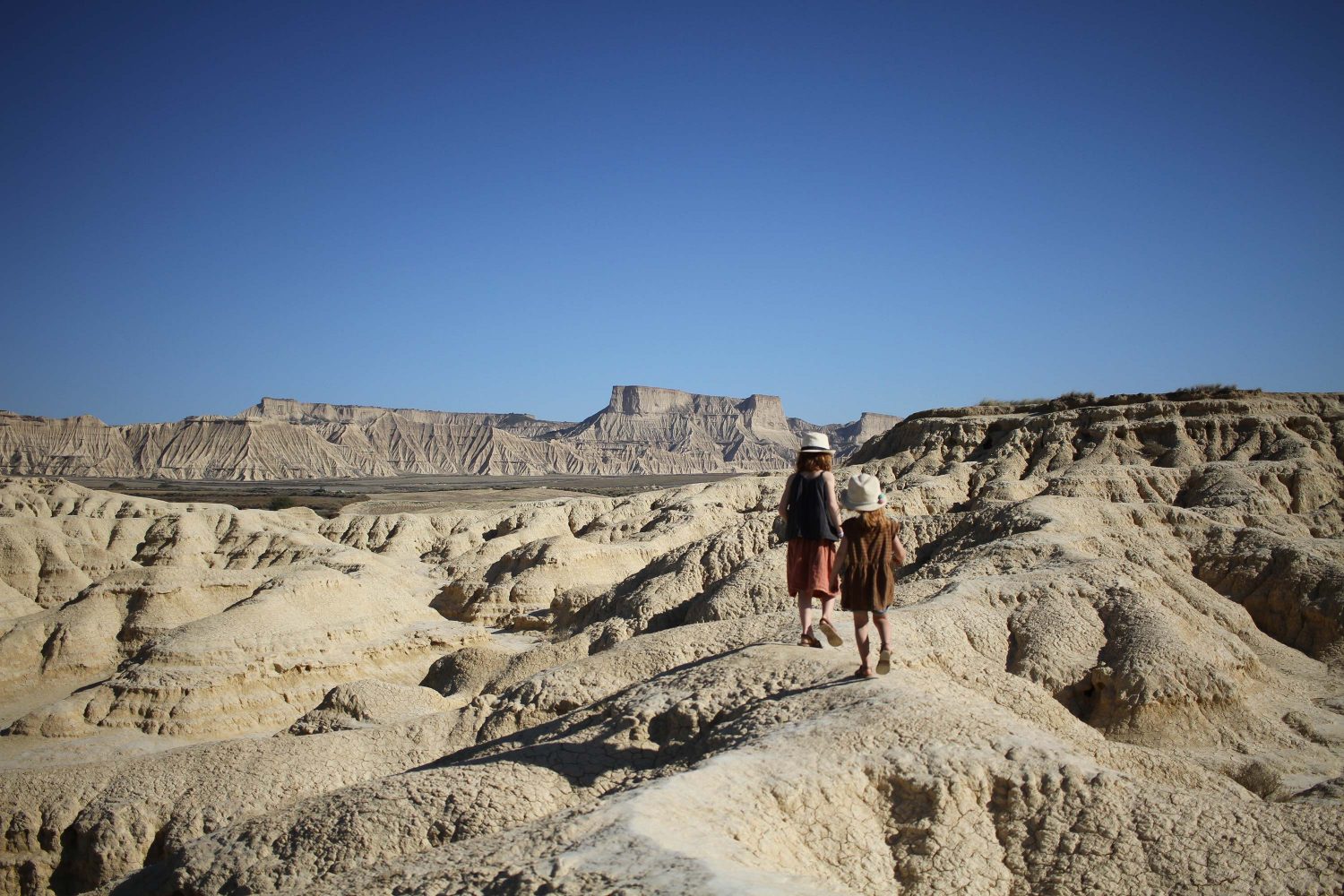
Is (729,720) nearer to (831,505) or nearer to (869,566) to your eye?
(869,566)

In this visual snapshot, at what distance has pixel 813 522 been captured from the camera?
6.93 m

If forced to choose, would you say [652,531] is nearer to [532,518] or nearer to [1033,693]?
[532,518]

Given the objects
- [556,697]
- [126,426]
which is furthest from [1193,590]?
[126,426]

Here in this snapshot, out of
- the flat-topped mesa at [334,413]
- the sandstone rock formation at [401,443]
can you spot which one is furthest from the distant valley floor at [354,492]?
the flat-topped mesa at [334,413]

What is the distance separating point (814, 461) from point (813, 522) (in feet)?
1.49

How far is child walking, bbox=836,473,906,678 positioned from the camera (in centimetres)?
661

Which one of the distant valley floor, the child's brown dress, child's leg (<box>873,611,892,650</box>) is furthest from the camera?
the distant valley floor

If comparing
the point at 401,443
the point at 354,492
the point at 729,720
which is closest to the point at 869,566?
the point at 729,720

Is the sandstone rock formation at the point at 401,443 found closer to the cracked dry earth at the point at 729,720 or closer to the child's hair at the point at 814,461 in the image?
the cracked dry earth at the point at 729,720

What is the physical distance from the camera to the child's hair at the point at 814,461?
6.87 metres

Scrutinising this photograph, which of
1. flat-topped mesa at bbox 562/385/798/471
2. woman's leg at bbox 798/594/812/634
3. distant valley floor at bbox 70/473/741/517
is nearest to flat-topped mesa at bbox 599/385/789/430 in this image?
flat-topped mesa at bbox 562/385/798/471

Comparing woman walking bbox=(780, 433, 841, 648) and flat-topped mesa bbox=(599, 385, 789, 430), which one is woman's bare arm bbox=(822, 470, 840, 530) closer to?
woman walking bbox=(780, 433, 841, 648)

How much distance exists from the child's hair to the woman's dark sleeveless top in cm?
7

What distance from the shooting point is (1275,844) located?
5.14 m
